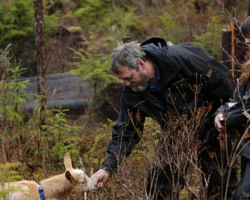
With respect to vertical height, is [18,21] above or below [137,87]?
below

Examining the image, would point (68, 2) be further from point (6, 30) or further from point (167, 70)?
point (167, 70)

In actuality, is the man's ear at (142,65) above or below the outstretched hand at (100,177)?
above

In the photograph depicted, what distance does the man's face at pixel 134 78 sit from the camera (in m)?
5.07

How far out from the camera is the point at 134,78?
511cm

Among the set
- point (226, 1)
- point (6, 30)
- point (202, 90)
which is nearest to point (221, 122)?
point (202, 90)

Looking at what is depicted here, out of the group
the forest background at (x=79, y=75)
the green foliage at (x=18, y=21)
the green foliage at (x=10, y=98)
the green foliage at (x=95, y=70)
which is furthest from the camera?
the green foliage at (x=18, y=21)

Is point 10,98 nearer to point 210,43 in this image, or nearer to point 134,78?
point 134,78

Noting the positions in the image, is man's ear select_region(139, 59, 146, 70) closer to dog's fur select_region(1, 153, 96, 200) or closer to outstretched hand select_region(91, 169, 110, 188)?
outstretched hand select_region(91, 169, 110, 188)

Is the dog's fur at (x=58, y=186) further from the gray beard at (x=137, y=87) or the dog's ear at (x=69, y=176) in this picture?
the gray beard at (x=137, y=87)

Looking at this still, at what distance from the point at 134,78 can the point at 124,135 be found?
0.75 m

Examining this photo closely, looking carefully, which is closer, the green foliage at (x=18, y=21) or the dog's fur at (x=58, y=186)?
the dog's fur at (x=58, y=186)

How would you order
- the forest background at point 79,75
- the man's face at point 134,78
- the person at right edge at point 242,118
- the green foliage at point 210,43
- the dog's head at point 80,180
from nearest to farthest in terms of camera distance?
the person at right edge at point 242,118 → the man's face at point 134,78 → the dog's head at point 80,180 → the forest background at point 79,75 → the green foliage at point 210,43

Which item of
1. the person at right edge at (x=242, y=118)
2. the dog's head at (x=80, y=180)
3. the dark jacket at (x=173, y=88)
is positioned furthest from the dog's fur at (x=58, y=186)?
the person at right edge at (x=242, y=118)

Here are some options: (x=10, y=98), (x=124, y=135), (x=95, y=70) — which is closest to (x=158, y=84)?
(x=124, y=135)
